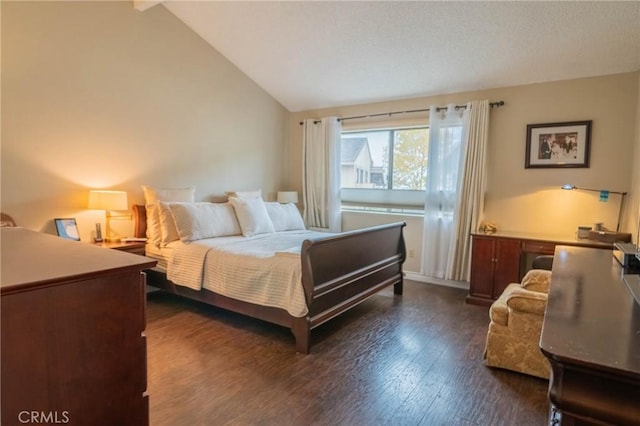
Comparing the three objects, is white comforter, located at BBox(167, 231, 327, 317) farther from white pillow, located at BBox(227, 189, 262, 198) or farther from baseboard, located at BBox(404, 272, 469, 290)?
baseboard, located at BBox(404, 272, 469, 290)

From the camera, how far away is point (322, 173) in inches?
219

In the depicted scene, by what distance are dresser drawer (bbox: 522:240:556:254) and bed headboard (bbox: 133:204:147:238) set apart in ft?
13.2

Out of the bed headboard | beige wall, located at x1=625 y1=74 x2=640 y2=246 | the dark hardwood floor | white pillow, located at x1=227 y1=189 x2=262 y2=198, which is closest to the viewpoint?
the dark hardwood floor

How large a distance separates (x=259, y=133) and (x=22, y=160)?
2973mm

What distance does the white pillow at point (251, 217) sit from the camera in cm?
420

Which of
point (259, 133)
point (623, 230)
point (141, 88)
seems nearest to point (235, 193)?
point (259, 133)

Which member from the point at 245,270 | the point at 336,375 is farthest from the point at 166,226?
the point at 336,375

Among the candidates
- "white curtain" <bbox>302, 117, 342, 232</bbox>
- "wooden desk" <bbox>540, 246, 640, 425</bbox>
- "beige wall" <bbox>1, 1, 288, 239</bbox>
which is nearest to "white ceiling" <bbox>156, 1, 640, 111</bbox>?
"beige wall" <bbox>1, 1, 288, 239</bbox>

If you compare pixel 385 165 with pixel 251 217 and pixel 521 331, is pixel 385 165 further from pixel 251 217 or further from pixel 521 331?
pixel 521 331

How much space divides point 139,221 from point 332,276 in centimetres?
230

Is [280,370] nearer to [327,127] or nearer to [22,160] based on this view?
[22,160]

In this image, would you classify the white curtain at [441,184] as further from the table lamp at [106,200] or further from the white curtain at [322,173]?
the table lamp at [106,200]

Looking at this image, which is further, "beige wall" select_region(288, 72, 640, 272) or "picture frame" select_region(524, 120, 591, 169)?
"picture frame" select_region(524, 120, 591, 169)

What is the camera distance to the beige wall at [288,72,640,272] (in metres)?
3.61
